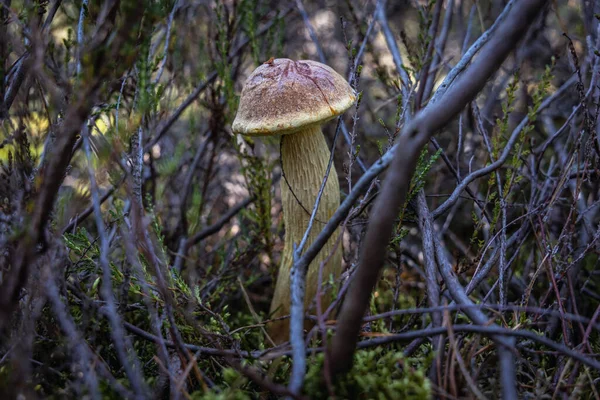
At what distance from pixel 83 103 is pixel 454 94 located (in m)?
0.78

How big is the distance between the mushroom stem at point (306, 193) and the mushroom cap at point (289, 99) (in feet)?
0.61

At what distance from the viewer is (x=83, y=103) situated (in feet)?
3.04

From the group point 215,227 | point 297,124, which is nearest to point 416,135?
point 297,124

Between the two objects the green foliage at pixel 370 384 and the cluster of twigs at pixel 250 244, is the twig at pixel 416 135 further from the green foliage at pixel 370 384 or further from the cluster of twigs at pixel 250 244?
the green foliage at pixel 370 384

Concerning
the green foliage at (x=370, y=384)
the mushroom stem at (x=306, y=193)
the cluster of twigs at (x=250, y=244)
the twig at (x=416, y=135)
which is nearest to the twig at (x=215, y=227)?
the cluster of twigs at (x=250, y=244)

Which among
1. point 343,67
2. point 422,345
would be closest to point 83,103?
Result: point 422,345

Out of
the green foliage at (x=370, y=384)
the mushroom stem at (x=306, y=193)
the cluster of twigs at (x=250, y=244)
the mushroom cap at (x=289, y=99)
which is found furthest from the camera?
the mushroom stem at (x=306, y=193)

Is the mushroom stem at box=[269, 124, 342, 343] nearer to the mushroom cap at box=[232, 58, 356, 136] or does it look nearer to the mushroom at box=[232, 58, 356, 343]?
the mushroom at box=[232, 58, 356, 343]

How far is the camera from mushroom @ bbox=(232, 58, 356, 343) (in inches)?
60.4

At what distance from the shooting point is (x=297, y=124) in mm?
1510

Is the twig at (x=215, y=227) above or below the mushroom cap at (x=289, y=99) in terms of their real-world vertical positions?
below

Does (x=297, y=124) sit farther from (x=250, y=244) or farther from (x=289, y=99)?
(x=250, y=244)

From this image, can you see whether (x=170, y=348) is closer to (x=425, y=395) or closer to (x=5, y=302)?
(x=5, y=302)

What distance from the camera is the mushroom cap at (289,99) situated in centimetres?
152
